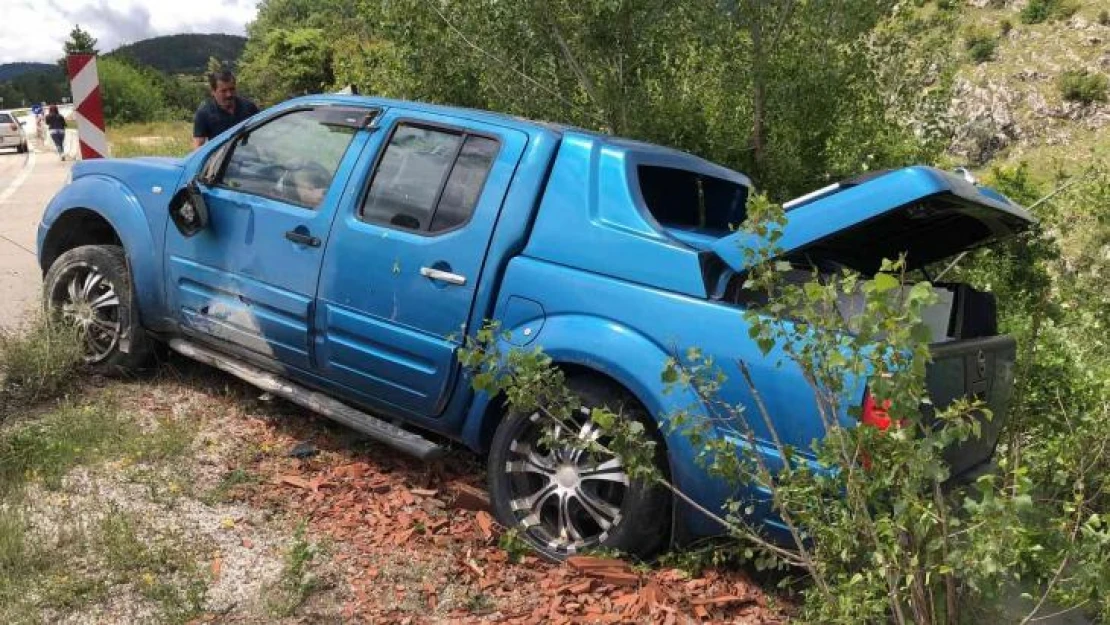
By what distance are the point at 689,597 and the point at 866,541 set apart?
879 mm

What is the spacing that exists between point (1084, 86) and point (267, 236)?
89.3m

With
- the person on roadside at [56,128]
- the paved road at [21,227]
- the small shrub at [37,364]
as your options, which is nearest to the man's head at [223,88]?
the paved road at [21,227]

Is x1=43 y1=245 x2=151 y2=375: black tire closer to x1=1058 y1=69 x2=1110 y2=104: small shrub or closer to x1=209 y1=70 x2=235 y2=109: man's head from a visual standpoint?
x1=209 y1=70 x2=235 y2=109: man's head

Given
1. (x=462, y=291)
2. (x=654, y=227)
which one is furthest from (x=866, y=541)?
(x=462, y=291)

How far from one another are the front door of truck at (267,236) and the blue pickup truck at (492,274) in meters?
0.01

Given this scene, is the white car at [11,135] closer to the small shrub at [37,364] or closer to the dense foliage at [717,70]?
the dense foliage at [717,70]

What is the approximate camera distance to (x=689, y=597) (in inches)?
132

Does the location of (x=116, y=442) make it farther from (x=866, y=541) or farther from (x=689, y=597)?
(x=866, y=541)

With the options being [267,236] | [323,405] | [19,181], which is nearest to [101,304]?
[267,236]

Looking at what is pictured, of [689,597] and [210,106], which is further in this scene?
[210,106]

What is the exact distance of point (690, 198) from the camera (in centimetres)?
458

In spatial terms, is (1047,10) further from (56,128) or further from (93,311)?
(93,311)

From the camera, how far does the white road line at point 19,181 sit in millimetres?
15727

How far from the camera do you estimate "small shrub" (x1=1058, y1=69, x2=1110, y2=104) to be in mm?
77625
